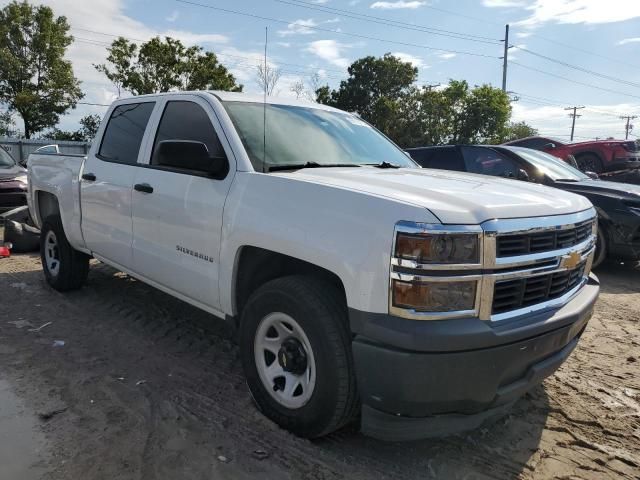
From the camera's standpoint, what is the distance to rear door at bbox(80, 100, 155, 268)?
13.8ft

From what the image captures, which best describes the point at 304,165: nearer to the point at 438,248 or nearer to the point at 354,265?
the point at 354,265

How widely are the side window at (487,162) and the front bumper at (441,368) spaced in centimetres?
Answer: 544

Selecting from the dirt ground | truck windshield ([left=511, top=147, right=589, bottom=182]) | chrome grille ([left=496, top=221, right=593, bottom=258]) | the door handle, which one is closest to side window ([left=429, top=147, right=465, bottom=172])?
truck windshield ([left=511, top=147, right=589, bottom=182])

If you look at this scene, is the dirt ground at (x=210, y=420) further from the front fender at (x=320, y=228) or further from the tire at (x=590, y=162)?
the tire at (x=590, y=162)

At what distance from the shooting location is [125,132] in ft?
15.1

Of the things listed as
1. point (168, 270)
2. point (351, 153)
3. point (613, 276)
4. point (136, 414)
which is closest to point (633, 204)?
point (613, 276)

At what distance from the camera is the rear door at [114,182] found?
13.8 feet

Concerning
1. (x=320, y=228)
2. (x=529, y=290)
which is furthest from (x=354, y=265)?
(x=529, y=290)

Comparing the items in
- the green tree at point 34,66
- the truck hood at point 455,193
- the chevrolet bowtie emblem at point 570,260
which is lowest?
the chevrolet bowtie emblem at point 570,260

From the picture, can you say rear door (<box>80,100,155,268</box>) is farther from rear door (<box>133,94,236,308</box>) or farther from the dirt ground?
the dirt ground

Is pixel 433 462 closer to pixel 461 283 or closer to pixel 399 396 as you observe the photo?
pixel 399 396

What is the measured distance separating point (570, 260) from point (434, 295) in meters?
0.97

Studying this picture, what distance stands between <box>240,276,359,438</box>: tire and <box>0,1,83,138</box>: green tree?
27.6 meters

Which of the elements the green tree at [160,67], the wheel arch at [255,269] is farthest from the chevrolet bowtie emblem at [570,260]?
the green tree at [160,67]
